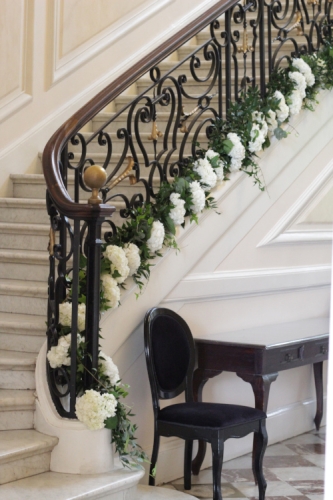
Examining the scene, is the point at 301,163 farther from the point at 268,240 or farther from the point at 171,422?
the point at 171,422

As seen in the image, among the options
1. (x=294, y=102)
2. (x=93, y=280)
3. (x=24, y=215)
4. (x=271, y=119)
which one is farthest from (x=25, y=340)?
(x=294, y=102)

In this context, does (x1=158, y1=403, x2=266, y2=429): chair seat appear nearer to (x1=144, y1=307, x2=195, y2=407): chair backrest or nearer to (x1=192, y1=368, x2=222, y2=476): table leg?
(x1=144, y1=307, x2=195, y2=407): chair backrest

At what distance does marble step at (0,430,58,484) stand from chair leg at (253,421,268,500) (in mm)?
1131

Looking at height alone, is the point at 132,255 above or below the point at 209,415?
above

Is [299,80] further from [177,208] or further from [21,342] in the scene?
[21,342]

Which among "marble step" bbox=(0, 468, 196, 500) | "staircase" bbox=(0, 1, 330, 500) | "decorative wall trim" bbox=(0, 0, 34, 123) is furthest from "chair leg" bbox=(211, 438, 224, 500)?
"decorative wall trim" bbox=(0, 0, 34, 123)

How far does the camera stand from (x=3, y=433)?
3342 millimetres

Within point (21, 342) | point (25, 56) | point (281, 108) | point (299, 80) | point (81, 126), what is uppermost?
point (25, 56)

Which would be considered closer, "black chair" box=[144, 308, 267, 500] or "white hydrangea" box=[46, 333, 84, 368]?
"white hydrangea" box=[46, 333, 84, 368]

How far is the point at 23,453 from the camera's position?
10.3ft

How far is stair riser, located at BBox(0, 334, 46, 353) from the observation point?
3.69m

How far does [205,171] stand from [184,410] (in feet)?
4.35

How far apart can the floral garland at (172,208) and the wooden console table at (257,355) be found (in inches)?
21.6

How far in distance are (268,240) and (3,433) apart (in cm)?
228
